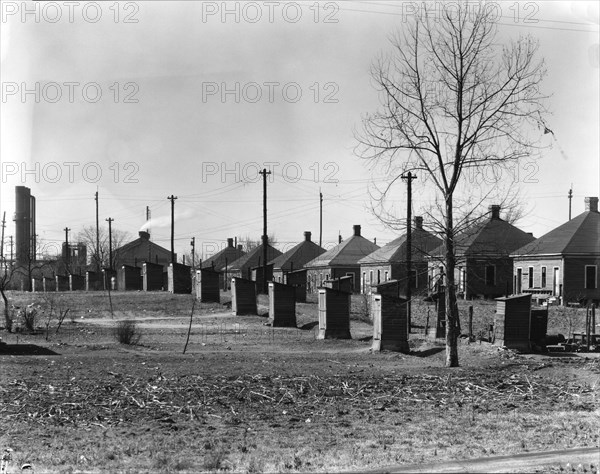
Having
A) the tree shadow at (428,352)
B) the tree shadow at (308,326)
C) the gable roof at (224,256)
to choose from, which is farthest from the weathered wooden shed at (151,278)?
the gable roof at (224,256)

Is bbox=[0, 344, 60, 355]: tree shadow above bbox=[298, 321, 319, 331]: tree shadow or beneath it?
above

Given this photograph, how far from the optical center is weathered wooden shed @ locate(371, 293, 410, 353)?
22766mm

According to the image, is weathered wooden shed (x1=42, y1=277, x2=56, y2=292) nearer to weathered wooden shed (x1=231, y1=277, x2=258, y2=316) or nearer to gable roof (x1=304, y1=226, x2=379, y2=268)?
gable roof (x1=304, y1=226, x2=379, y2=268)

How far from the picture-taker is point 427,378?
50.3 feet

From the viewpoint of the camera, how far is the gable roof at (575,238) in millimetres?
39656

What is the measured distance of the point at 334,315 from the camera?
26.6 m

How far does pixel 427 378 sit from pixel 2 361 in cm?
967

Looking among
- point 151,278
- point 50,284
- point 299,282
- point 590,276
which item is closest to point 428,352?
point 590,276

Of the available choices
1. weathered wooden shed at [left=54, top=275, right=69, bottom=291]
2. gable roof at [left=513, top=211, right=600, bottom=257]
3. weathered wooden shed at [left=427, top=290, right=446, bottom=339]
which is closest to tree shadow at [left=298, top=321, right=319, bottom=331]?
weathered wooden shed at [left=427, top=290, right=446, bottom=339]

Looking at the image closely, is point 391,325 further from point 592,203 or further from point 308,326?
point 592,203

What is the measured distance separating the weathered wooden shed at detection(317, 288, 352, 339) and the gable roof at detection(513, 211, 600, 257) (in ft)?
52.2

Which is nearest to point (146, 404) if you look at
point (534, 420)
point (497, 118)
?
point (534, 420)

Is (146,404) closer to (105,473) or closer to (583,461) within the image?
(105,473)

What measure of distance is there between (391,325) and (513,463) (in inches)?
591
